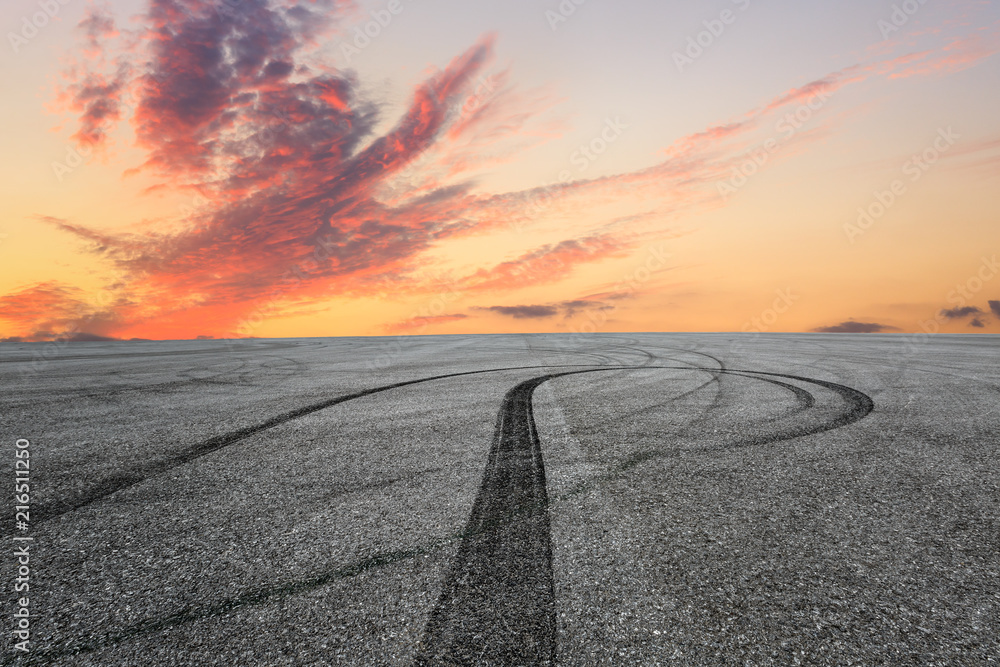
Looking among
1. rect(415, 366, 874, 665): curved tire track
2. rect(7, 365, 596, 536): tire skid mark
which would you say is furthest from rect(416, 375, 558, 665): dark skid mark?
rect(7, 365, 596, 536): tire skid mark

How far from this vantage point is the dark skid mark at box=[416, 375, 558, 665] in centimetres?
211

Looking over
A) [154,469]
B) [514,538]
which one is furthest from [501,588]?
[154,469]

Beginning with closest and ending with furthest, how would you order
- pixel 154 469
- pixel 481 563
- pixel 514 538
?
pixel 481 563 < pixel 514 538 < pixel 154 469

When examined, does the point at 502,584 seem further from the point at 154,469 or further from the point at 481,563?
the point at 154,469

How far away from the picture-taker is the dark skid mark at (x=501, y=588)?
6.92 ft

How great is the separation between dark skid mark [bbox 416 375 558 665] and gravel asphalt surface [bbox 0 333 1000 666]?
0.01m

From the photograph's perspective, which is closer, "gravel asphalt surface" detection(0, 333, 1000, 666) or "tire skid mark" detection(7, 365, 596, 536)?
"gravel asphalt surface" detection(0, 333, 1000, 666)

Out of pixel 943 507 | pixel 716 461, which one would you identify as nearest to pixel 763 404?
pixel 716 461

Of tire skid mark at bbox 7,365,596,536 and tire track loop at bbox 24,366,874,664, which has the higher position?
tire skid mark at bbox 7,365,596,536

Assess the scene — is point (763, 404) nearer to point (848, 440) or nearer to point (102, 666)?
point (848, 440)

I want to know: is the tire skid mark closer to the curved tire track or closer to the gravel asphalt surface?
the gravel asphalt surface

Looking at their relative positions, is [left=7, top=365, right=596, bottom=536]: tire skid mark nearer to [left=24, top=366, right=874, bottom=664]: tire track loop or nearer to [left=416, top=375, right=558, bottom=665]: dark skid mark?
[left=24, top=366, right=874, bottom=664]: tire track loop

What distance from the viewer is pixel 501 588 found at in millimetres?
2549

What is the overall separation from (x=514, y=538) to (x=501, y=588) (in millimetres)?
575
